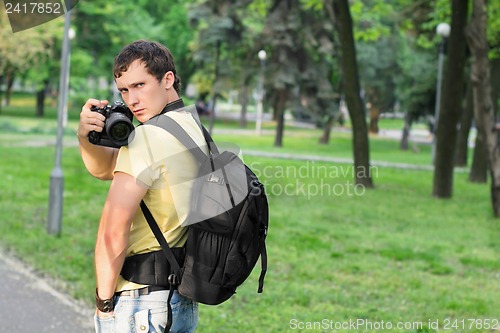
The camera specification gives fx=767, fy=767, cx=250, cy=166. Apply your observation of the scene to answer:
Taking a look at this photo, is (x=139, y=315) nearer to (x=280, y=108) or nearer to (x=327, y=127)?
(x=280, y=108)

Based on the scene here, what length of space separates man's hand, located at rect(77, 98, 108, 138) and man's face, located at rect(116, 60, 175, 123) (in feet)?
0.33

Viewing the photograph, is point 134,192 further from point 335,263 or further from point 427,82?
point 427,82

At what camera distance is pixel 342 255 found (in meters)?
9.62

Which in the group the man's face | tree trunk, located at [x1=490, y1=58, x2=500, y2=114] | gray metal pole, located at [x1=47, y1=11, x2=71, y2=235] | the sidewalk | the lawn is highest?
tree trunk, located at [x1=490, y1=58, x2=500, y2=114]

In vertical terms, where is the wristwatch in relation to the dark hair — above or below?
below

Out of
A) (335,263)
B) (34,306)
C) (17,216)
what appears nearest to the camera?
(34,306)

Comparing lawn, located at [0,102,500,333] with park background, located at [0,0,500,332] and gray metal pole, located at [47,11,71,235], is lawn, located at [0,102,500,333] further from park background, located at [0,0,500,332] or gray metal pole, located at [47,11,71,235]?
gray metal pole, located at [47,11,71,235]

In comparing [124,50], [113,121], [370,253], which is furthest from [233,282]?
[370,253]

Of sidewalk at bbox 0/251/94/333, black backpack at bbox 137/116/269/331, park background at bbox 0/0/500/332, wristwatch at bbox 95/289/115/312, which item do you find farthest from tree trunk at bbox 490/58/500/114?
wristwatch at bbox 95/289/115/312

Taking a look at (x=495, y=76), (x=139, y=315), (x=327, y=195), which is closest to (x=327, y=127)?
(x=495, y=76)

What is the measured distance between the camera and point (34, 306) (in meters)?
6.72

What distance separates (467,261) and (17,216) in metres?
6.55

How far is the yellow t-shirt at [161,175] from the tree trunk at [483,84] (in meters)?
11.3

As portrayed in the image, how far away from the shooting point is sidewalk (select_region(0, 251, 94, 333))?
20.0 ft
